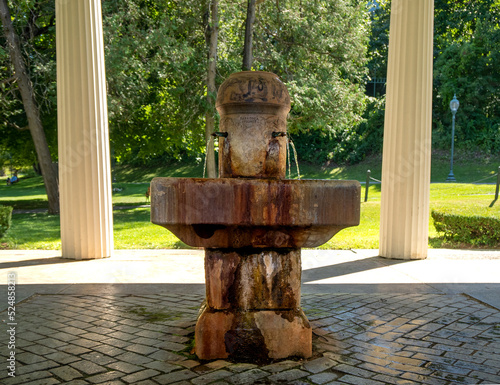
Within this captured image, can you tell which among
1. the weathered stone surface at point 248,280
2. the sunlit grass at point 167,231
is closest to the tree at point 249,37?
the sunlit grass at point 167,231

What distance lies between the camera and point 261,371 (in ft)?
10.7

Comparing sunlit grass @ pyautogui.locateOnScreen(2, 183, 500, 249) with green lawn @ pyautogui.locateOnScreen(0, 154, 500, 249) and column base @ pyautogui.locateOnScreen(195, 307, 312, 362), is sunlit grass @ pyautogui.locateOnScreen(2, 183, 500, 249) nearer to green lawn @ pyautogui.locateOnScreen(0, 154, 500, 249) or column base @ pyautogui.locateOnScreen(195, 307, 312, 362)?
green lawn @ pyautogui.locateOnScreen(0, 154, 500, 249)

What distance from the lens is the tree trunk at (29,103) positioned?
44.1ft

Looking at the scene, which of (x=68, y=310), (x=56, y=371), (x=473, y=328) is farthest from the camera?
(x=68, y=310)

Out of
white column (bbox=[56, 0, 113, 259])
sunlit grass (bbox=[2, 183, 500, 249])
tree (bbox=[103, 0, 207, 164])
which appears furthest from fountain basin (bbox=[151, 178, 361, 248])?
tree (bbox=[103, 0, 207, 164])

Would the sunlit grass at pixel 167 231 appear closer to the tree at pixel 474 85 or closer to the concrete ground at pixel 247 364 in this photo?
the concrete ground at pixel 247 364

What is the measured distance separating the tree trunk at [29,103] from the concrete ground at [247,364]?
847 cm

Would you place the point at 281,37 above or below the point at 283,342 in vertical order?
above

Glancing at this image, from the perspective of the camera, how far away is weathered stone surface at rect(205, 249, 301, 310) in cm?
357

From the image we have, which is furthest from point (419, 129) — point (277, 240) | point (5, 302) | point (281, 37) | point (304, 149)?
point (304, 149)

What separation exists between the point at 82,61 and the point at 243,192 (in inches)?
187

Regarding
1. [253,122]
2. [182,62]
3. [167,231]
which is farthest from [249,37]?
[253,122]

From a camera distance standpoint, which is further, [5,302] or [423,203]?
[423,203]

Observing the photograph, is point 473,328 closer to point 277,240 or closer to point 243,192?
point 277,240
